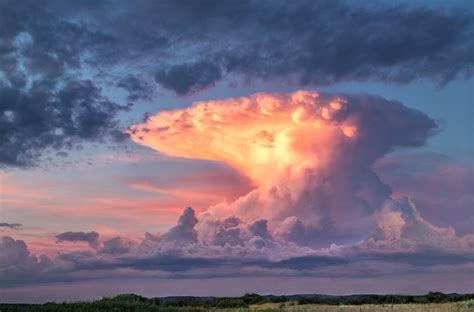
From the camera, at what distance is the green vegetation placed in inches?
1797

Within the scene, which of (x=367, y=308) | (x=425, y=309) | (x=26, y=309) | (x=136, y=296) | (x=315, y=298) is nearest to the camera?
(x=26, y=309)

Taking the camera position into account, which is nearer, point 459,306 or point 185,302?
point 459,306

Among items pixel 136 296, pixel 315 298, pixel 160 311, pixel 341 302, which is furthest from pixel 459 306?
pixel 136 296

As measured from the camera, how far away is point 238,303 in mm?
62281

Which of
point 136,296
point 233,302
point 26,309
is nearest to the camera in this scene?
point 26,309

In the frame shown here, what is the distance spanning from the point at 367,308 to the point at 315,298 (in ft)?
52.3

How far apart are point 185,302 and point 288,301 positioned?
10.4 meters

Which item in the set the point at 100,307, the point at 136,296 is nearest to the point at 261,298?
the point at 136,296

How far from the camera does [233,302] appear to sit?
62938mm

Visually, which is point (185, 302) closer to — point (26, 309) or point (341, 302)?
point (341, 302)

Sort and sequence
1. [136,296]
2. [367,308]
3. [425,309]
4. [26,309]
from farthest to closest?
[136,296]
[367,308]
[425,309]
[26,309]

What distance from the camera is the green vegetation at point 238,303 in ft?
150

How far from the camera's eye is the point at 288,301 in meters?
63.4

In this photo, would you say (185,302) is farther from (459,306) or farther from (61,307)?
(459,306)
